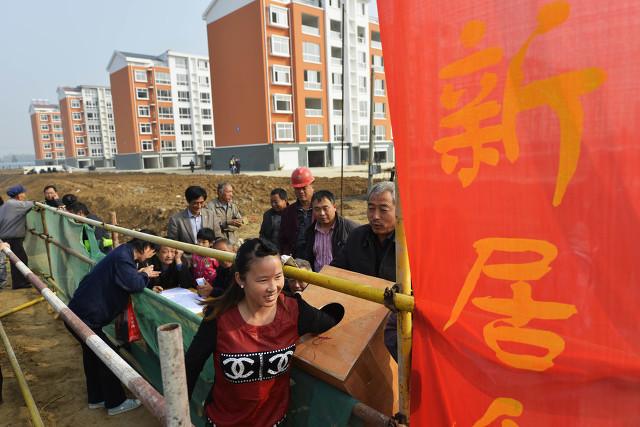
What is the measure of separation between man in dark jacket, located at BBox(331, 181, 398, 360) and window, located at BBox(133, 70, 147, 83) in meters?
55.8

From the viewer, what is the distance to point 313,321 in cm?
187

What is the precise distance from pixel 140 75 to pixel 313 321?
56.8 m

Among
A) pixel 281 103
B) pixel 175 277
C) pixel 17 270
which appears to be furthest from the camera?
pixel 281 103

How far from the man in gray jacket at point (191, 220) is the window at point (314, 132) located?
32569mm

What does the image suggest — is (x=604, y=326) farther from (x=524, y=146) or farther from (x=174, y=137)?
(x=174, y=137)

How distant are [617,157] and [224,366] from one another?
1.60m

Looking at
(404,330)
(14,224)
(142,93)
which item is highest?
(142,93)

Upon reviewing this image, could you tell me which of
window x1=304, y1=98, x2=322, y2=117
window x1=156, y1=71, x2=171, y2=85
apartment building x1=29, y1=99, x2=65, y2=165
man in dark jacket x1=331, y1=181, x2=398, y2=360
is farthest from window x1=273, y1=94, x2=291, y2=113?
apartment building x1=29, y1=99, x2=65, y2=165

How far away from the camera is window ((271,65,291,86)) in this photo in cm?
3406

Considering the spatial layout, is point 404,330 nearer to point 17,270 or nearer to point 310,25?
point 17,270

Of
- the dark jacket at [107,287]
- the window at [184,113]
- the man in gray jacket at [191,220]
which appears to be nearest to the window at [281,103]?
the window at [184,113]

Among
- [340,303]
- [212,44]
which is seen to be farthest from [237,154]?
[340,303]

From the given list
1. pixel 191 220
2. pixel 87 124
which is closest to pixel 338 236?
pixel 191 220

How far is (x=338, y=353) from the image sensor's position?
1744mm
